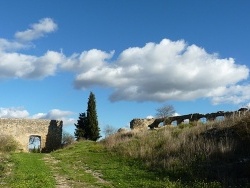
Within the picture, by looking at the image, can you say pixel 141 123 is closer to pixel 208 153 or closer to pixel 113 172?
pixel 113 172

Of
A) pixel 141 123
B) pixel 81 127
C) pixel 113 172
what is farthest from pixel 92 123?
pixel 113 172

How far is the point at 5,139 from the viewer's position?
130 ft

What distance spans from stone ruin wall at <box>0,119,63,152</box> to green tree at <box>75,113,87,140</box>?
2444mm

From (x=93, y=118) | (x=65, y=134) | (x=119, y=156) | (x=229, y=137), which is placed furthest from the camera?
(x=65, y=134)

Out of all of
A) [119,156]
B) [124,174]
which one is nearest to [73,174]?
Result: [124,174]

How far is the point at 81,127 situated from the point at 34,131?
18.5 feet

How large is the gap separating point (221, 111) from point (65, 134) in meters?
31.3

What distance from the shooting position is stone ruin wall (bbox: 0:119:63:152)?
152 feet

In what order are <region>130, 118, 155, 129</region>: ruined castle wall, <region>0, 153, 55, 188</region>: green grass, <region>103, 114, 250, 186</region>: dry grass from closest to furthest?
1. <region>0, 153, 55, 188</region>: green grass
2. <region>103, 114, 250, 186</region>: dry grass
3. <region>130, 118, 155, 129</region>: ruined castle wall

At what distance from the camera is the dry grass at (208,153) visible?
13484 millimetres

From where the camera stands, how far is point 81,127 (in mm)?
48250

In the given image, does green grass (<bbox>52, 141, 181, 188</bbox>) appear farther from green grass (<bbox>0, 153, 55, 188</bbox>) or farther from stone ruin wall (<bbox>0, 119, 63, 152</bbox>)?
stone ruin wall (<bbox>0, 119, 63, 152</bbox>)

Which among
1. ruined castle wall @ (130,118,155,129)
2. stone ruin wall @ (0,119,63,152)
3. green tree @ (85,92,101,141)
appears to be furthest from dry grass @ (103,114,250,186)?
stone ruin wall @ (0,119,63,152)

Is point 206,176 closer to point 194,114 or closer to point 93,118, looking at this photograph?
point 194,114
